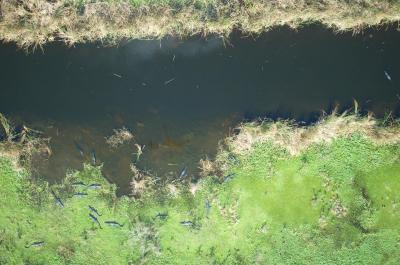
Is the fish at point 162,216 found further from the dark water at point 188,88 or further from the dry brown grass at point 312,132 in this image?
the dry brown grass at point 312,132

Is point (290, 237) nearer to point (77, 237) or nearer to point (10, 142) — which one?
point (77, 237)

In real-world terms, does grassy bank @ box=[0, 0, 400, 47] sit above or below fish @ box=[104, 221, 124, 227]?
above

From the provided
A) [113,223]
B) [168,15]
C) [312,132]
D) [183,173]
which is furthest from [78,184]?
[312,132]

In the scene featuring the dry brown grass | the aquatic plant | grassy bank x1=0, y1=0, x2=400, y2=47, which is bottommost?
the aquatic plant

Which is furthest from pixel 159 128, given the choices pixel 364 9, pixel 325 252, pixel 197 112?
pixel 364 9

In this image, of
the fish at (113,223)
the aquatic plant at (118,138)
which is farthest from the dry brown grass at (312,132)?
the fish at (113,223)

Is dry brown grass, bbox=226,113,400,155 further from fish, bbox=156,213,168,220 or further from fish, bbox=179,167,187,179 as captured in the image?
fish, bbox=156,213,168,220

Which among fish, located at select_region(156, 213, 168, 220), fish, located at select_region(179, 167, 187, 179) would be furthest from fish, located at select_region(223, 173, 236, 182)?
fish, located at select_region(156, 213, 168, 220)
